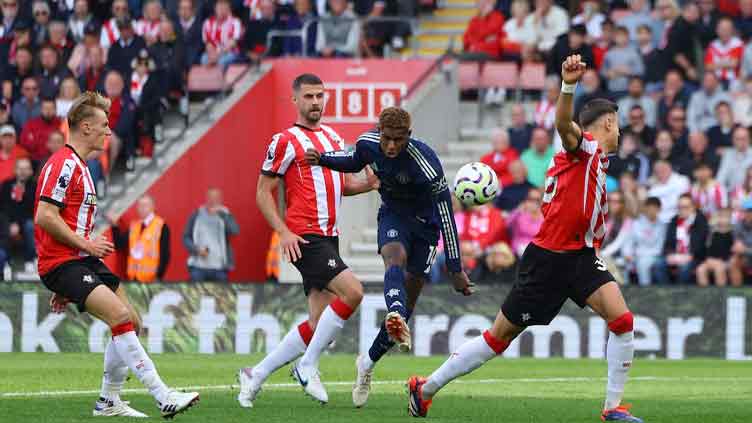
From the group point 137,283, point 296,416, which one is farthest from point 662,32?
point 296,416

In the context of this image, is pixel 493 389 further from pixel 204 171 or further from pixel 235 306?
pixel 204 171

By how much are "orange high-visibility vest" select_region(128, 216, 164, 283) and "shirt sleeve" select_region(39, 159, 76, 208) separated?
40.9ft

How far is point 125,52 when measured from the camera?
2612 cm

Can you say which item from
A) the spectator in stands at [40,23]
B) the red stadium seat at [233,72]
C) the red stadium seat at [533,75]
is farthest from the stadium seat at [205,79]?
the red stadium seat at [533,75]

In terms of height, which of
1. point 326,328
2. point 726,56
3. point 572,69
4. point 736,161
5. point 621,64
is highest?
point 726,56

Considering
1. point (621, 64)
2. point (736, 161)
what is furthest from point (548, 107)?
point (736, 161)

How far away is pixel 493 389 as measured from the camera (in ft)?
46.9

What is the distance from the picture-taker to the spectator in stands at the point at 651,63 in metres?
23.8

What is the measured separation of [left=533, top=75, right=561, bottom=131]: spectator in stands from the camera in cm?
2400

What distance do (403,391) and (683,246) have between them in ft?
27.5

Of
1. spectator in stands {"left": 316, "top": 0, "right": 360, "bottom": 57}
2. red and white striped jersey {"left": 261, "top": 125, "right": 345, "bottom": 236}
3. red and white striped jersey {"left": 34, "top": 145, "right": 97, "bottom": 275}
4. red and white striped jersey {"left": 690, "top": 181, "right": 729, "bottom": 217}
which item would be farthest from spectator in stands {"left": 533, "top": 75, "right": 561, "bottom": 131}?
red and white striped jersey {"left": 34, "top": 145, "right": 97, "bottom": 275}

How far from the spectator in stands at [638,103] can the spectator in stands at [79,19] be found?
9.88 m

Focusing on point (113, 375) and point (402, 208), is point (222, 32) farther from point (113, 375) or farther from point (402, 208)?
point (113, 375)

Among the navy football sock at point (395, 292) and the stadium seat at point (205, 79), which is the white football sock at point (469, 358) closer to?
the navy football sock at point (395, 292)
